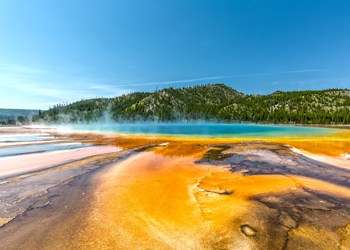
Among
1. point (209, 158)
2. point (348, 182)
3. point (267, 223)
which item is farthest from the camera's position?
point (209, 158)

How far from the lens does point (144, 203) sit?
8.33m

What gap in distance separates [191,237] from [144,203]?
9.87 feet

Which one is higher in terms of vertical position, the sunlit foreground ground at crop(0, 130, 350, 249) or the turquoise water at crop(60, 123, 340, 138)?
the sunlit foreground ground at crop(0, 130, 350, 249)

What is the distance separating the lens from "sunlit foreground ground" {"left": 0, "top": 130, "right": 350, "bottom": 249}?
5703mm

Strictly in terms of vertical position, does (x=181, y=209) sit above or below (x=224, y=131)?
above

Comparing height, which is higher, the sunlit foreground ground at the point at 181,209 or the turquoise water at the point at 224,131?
the sunlit foreground ground at the point at 181,209

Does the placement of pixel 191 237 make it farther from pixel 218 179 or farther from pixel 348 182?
pixel 348 182

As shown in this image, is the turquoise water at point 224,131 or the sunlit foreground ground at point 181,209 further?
the turquoise water at point 224,131

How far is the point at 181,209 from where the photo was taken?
7723mm

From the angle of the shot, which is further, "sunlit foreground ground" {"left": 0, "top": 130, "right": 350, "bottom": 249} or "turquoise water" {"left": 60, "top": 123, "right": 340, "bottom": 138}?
"turquoise water" {"left": 60, "top": 123, "right": 340, "bottom": 138}

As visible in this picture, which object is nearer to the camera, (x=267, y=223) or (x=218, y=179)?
(x=267, y=223)

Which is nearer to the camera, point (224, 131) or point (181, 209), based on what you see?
point (181, 209)

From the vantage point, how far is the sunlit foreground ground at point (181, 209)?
18.7 ft

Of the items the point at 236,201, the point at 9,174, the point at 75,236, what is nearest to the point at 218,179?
the point at 236,201
